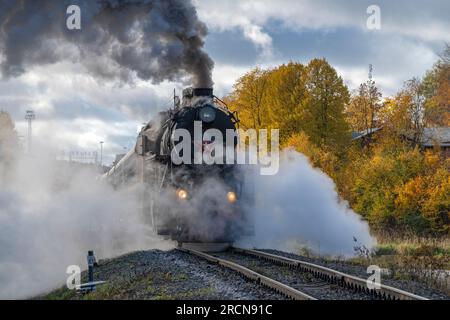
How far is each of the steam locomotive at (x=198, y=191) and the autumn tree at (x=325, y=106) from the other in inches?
950

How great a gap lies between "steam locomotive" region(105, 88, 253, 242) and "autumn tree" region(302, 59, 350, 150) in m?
24.1

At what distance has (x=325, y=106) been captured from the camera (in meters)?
43.9

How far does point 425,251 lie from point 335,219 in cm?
425

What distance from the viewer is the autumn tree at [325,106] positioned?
42.8 metres

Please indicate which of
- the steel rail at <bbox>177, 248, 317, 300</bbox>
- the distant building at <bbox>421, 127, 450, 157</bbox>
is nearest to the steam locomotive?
the steel rail at <bbox>177, 248, 317, 300</bbox>

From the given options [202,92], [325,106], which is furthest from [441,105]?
[202,92]

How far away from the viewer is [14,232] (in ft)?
62.1

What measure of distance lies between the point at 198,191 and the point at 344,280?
6652 mm

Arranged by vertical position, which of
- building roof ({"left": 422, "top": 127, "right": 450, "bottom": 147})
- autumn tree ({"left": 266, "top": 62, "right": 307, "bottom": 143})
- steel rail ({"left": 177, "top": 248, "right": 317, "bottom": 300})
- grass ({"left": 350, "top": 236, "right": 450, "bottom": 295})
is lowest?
grass ({"left": 350, "top": 236, "right": 450, "bottom": 295})

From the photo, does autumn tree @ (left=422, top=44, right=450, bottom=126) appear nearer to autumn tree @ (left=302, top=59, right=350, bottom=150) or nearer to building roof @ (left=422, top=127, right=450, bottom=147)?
building roof @ (left=422, top=127, right=450, bottom=147)

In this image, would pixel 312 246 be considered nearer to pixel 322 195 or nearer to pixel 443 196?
pixel 322 195

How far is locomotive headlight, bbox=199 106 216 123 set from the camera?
17594mm

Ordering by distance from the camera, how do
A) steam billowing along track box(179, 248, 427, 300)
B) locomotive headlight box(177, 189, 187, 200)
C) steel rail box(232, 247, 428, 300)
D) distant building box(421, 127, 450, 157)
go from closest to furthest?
steel rail box(232, 247, 428, 300), steam billowing along track box(179, 248, 427, 300), locomotive headlight box(177, 189, 187, 200), distant building box(421, 127, 450, 157)

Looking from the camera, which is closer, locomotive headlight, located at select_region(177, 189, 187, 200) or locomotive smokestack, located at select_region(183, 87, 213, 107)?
locomotive headlight, located at select_region(177, 189, 187, 200)
